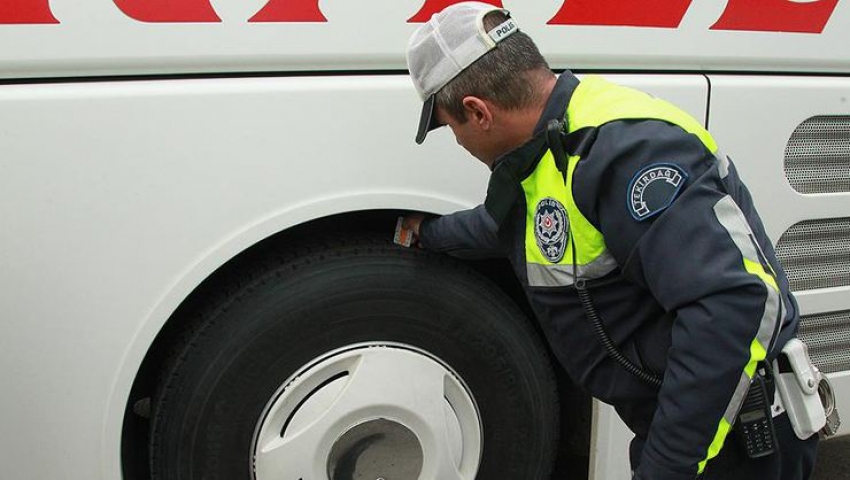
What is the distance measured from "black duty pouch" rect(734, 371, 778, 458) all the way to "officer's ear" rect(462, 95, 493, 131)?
67 cm

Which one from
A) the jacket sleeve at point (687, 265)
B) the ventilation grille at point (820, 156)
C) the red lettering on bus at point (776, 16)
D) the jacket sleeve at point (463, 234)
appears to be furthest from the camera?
the ventilation grille at point (820, 156)

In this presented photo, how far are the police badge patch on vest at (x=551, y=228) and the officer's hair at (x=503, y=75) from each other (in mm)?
187

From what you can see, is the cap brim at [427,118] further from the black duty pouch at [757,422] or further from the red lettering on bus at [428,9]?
the black duty pouch at [757,422]

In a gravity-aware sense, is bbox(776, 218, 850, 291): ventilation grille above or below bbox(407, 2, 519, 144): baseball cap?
below

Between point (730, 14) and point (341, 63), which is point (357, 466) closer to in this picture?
point (341, 63)

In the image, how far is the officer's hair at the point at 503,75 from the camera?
1336 millimetres

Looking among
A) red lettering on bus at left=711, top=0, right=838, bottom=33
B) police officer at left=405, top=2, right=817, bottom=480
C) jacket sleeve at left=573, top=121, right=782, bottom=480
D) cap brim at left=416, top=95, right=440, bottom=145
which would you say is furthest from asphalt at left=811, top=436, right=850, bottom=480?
cap brim at left=416, top=95, right=440, bottom=145

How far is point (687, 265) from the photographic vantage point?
118 centimetres

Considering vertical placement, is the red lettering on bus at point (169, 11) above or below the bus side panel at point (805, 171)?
above

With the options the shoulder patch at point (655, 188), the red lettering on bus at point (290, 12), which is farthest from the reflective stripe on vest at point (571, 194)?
the red lettering on bus at point (290, 12)

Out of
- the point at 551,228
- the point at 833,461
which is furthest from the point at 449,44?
the point at 833,461

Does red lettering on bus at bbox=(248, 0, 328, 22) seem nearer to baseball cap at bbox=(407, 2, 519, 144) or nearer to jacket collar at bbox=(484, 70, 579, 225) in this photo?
baseball cap at bbox=(407, 2, 519, 144)

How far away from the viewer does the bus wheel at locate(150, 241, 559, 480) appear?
166cm

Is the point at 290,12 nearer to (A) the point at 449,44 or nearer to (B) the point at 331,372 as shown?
(A) the point at 449,44
